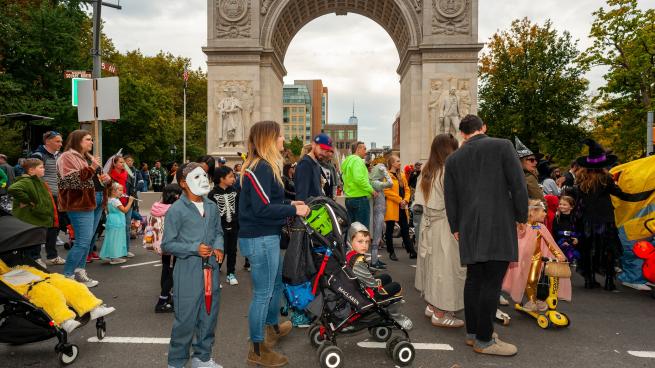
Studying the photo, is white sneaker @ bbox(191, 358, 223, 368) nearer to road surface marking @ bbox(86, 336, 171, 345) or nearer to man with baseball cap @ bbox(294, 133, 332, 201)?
road surface marking @ bbox(86, 336, 171, 345)

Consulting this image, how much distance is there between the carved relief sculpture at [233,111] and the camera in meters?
21.2

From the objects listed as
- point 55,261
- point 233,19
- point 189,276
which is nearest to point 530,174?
point 189,276

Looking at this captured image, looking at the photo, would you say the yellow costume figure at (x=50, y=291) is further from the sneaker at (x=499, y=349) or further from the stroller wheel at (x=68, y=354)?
the sneaker at (x=499, y=349)

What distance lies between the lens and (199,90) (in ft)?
200

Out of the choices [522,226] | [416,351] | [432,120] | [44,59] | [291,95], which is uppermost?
[291,95]

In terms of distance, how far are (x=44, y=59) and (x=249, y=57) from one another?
1775cm

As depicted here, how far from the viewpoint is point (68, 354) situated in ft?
14.8

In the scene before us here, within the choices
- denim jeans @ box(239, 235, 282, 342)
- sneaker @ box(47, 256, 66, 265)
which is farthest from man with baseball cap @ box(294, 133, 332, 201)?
sneaker @ box(47, 256, 66, 265)

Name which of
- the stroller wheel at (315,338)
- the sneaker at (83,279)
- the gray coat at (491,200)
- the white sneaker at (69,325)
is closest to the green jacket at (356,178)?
the gray coat at (491,200)

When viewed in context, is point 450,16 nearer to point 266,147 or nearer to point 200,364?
point 266,147

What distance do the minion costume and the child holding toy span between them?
5.83m

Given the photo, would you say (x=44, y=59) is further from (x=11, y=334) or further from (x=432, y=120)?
(x=11, y=334)

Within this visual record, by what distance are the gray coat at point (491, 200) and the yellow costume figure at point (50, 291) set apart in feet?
11.8

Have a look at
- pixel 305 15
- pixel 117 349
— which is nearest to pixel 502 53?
pixel 305 15
